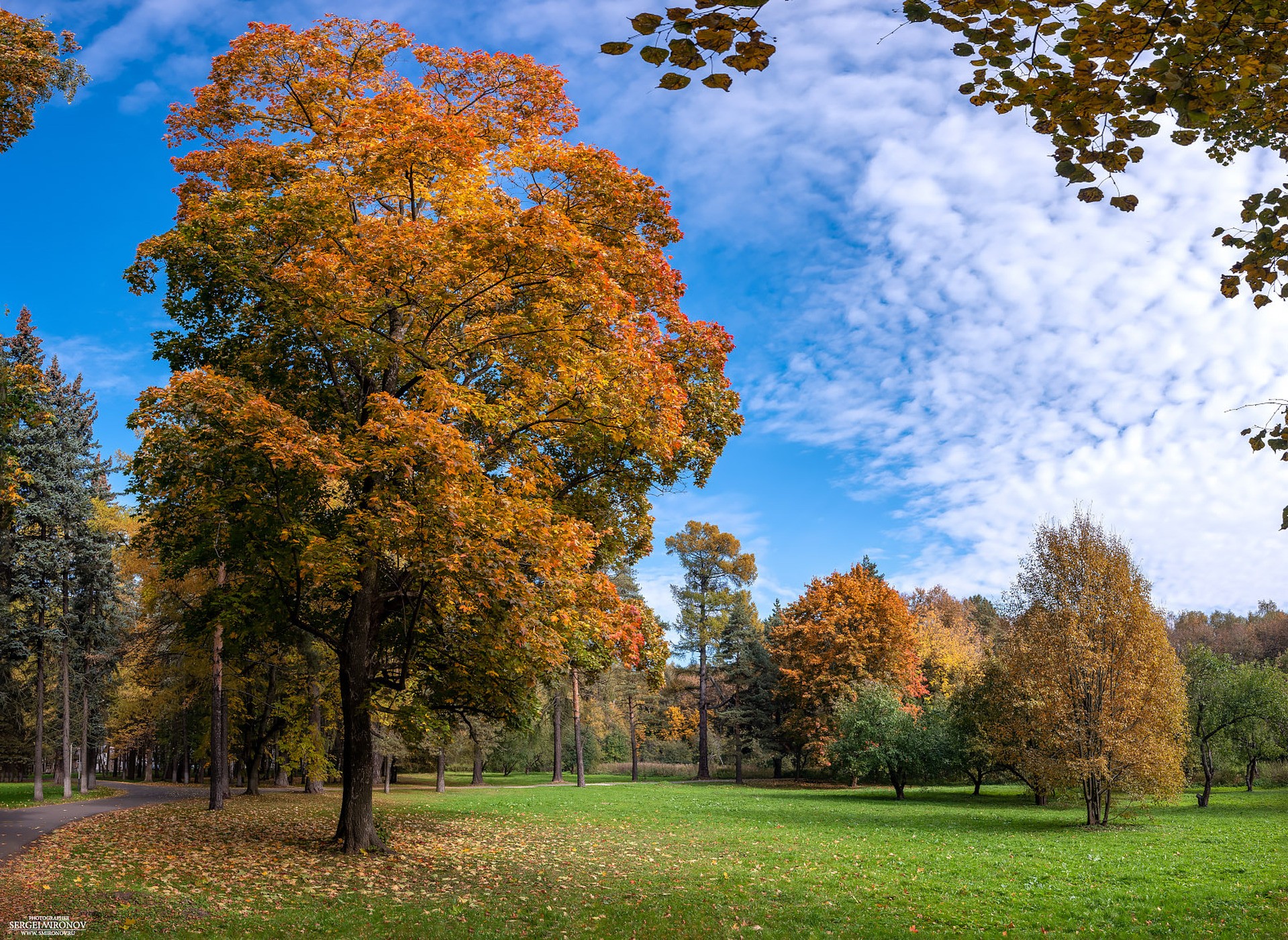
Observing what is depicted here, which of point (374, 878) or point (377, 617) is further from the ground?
point (377, 617)

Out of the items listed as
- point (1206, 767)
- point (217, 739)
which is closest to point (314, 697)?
point (217, 739)

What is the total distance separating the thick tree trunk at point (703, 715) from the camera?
46625 mm

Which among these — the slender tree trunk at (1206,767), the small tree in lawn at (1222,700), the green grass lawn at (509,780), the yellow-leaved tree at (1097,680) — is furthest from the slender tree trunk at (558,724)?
the small tree in lawn at (1222,700)

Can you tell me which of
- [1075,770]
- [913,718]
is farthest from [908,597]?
[1075,770]

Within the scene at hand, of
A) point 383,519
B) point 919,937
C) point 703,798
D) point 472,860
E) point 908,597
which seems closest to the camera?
point 919,937

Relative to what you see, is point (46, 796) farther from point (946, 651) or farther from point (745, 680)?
point (946, 651)

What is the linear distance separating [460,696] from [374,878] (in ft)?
11.2

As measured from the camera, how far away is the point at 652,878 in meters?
11.5

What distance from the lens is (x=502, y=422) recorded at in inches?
488

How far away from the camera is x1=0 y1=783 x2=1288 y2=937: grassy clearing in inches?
336

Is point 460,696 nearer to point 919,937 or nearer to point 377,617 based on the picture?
point 377,617

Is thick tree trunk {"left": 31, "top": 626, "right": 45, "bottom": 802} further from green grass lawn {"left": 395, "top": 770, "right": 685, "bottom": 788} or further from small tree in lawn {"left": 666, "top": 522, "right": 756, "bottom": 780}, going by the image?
small tree in lawn {"left": 666, "top": 522, "right": 756, "bottom": 780}

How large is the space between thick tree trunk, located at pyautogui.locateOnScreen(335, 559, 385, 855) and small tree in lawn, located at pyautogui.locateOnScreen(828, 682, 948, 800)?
23.3 meters

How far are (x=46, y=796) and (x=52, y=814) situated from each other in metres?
10.9
